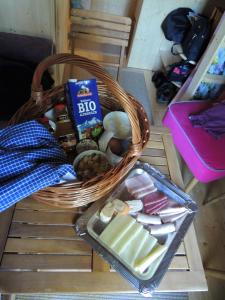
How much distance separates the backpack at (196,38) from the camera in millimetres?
1564

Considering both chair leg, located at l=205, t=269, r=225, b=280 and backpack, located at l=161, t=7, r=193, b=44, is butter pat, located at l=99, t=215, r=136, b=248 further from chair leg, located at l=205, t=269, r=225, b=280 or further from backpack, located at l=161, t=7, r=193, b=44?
→ backpack, located at l=161, t=7, r=193, b=44

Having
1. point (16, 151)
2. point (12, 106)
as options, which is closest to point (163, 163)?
point (16, 151)

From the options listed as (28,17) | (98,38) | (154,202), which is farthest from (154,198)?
(98,38)

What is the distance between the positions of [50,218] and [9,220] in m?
0.10

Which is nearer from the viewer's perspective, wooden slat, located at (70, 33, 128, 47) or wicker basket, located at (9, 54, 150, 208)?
wicker basket, located at (9, 54, 150, 208)

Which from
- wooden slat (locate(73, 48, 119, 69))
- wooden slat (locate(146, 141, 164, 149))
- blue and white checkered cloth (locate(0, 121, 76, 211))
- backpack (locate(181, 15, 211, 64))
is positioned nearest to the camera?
blue and white checkered cloth (locate(0, 121, 76, 211))

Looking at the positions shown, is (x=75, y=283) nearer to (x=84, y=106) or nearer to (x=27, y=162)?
(x=27, y=162)

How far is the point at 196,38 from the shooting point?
1.57 meters

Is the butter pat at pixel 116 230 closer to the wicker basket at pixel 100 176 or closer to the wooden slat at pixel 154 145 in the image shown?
the wicker basket at pixel 100 176

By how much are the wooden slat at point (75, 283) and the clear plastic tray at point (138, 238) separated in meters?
0.02

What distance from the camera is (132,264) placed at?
57cm

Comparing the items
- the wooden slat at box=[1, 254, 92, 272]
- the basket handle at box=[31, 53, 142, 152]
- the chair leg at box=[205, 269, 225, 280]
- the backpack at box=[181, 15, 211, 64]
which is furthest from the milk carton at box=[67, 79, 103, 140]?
the backpack at box=[181, 15, 211, 64]

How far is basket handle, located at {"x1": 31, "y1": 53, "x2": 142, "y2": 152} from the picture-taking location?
1.90 ft

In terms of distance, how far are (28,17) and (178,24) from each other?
112 centimetres
